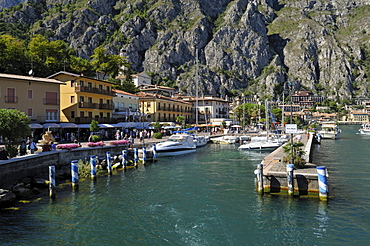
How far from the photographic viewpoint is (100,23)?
187 m

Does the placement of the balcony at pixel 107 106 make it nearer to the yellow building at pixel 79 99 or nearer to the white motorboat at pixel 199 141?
the yellow building at pixel 79 99

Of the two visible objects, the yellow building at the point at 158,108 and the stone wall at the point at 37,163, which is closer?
the stone wall at the point at 37,163

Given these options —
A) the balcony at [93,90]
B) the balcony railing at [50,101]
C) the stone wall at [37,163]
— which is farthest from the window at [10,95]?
the stone wall at [37,163]

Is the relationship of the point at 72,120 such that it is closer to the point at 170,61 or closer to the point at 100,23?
the point at 170,61

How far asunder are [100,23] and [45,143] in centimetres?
18056

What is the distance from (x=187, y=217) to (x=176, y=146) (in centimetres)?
2347

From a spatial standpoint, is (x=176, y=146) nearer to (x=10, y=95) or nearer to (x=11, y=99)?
(x=11, y=99)

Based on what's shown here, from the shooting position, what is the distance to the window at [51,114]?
139 ft

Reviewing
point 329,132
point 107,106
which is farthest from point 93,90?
point 329,132

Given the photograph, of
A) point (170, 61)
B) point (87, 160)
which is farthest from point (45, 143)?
point (170, 61)

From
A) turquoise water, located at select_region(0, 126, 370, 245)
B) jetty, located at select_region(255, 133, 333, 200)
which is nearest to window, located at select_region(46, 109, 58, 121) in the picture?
turquoise water, located at select_region(0, 126, 370, 245)

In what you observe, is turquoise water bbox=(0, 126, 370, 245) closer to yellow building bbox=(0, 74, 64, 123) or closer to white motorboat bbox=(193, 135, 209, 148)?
yellow building bbox=(0, 74, 64, 123)

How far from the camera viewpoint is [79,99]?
48438 millimetres

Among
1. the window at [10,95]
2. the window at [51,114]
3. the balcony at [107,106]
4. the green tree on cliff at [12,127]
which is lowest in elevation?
the green tree on cliff at [12,127]
